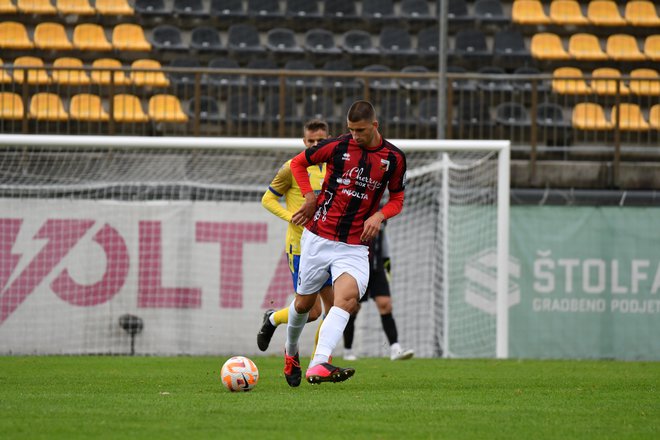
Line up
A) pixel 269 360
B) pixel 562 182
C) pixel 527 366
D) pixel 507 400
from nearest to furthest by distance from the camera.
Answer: pixel 507 400
pixel 527 366
pixel 269 360
pixel 562 182

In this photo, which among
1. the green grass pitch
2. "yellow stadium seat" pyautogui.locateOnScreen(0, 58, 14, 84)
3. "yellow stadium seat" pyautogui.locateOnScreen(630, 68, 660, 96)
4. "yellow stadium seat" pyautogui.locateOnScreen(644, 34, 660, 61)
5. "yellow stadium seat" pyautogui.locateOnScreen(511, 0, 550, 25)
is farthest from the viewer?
"yellow stadium seat" pyautogui.locateOnScreen(511, 0, 550, 25)

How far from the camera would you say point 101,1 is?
66.3 ft

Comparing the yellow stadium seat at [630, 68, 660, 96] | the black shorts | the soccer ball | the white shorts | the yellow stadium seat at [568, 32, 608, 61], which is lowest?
the black shorts

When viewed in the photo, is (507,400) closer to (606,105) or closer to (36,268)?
(36,268)

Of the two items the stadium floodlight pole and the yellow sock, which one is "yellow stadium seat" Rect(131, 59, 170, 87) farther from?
the yellow sock

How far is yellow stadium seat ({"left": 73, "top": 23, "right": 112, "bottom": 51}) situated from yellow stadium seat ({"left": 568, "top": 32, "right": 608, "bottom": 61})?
8.48 meters

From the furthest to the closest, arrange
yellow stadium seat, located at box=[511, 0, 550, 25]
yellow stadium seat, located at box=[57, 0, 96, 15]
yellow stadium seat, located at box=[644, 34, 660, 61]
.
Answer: yellow stadium seat, located at box=[511, 0, 550, 25] < yellow stadium seat, located at box=[644, 34, 660, 61] < yellow stadium seat, located at box=[57, 0, 96, 15]

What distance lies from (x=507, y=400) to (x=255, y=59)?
12883 mm

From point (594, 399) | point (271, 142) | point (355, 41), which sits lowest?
point (594, 399)

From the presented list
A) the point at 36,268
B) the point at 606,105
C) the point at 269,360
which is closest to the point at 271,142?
the point at 269,360

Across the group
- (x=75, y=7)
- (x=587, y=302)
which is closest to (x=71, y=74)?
(x=75, y=7)

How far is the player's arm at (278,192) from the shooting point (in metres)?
9.34

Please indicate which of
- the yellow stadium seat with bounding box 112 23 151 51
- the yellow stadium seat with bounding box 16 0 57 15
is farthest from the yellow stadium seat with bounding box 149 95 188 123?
the yellow stadium seat with bounding box 16 0 57 15

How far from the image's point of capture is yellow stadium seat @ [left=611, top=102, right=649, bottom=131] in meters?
16.7
